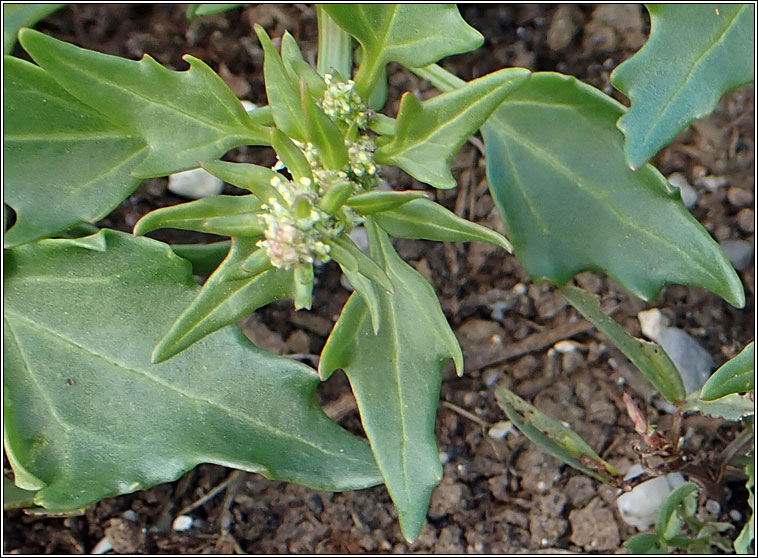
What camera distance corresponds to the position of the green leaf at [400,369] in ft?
3.20

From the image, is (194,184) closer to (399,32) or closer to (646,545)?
(399,32)

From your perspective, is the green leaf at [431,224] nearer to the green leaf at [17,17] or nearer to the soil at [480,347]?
the soil at [480,347]

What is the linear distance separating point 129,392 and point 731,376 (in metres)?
0.77

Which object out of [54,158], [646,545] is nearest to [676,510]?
[646,545]

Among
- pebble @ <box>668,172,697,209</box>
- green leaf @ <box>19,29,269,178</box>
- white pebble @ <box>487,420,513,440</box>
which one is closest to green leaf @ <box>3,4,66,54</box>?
green leaf @ <box>19,29,269,178</box>

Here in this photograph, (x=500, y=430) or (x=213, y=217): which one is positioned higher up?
(x=213, y=217)

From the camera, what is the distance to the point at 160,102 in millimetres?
989

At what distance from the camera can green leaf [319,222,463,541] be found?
3.20 ft

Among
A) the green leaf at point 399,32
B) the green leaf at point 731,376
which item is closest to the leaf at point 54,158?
the green leaf at point 399,32

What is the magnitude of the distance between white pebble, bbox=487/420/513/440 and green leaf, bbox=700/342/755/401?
498 millimetres

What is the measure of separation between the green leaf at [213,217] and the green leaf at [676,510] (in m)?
0.69

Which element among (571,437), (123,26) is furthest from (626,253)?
(123,26)

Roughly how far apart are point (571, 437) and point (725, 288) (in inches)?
12.9

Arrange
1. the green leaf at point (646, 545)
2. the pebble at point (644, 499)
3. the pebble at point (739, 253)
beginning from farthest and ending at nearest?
the pebble at point (739, 253) → the pebble at point (644, 499) → the green leaf at point (646, 545)
